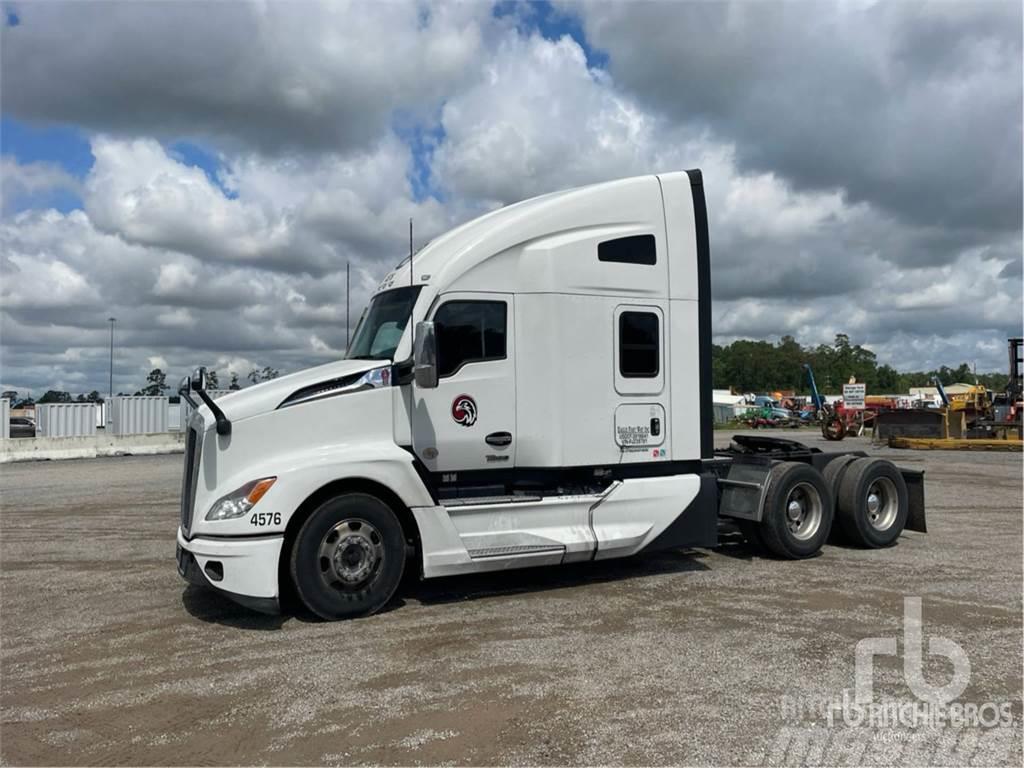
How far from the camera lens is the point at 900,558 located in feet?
29.4

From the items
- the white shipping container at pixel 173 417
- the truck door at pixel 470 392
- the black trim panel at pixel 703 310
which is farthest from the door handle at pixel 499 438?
the white shipping container at pixel 173 417

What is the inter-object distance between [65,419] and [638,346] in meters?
23.5

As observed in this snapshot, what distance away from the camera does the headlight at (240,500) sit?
238 inches

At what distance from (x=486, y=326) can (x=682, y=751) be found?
3955 mm

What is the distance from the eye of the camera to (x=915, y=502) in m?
9.82

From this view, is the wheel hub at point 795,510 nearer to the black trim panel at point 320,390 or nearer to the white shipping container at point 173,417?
the black trim panel at point 320,390

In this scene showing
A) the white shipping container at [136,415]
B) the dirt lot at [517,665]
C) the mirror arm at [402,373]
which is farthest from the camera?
the white shipping container at [136,415]

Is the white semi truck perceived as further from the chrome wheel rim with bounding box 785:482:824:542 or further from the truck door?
the chrome wheel rim with bounding box 785:482:824:542

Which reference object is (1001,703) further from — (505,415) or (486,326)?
(486,326)

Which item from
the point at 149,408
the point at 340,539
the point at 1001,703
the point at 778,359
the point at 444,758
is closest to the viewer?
the point at 444,758

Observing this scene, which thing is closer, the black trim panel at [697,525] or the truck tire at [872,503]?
the black trim panel at [697,525]

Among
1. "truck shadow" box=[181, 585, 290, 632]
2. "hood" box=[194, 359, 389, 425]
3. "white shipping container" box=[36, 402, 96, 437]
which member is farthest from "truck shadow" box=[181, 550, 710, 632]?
"white shipping container" box=[36, 402, 96, 437]

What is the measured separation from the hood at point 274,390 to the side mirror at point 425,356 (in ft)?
1.37

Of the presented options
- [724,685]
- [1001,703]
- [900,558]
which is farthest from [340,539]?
[900,558]
